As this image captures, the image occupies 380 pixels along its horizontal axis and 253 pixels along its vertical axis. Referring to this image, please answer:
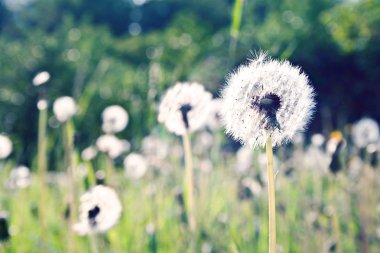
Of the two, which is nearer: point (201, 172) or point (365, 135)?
point (201, 172)

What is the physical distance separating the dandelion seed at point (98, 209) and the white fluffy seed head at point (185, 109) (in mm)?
237

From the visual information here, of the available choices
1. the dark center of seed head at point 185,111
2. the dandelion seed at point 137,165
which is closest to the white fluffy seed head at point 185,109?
the dark center of seed head at point 185,111

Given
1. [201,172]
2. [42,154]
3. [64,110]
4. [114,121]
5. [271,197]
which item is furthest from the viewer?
[201,172]

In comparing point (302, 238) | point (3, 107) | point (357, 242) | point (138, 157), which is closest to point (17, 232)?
point (138, 157)

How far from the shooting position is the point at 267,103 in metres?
0.95

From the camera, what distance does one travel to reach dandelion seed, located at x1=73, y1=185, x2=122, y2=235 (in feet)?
4.49

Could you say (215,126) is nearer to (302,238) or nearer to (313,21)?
(302,238)

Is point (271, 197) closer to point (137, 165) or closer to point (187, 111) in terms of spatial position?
point (187, 111)

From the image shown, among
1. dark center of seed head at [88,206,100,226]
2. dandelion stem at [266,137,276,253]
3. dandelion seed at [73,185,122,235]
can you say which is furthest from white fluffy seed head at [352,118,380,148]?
dandelion stem at [266,137,276,253]

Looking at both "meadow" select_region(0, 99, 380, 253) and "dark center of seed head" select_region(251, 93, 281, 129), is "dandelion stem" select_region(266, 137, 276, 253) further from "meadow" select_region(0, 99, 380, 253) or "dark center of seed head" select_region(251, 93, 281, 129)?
"meadow" select_region(0, 99, 380, 253)

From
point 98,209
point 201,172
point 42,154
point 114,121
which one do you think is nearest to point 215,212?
point 201,172

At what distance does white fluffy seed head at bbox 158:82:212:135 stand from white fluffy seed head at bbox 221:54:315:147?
1.00ft

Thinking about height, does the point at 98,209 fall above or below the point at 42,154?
below

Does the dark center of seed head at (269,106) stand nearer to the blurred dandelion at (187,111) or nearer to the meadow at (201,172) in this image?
the meadow at (201,172)
